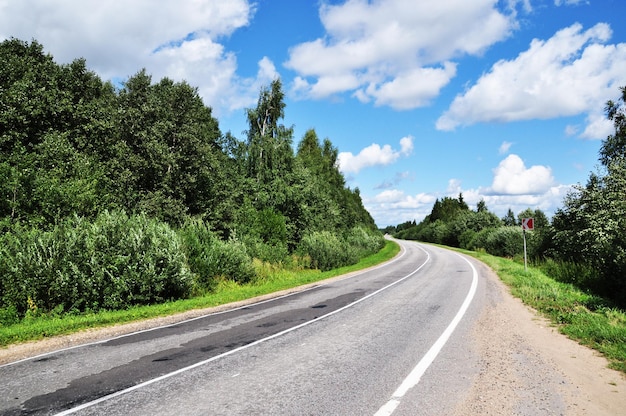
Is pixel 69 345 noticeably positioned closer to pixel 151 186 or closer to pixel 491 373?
pixel 491 373

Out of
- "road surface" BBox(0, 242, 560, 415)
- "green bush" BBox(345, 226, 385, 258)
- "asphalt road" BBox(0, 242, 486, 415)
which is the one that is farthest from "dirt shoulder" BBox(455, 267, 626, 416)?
"green bush" BBox(345, 226, 385, 258)

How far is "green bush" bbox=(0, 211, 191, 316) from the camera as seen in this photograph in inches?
459

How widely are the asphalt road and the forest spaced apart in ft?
13.7

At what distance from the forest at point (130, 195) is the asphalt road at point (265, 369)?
4.17 meters

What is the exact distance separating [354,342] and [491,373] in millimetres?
2796

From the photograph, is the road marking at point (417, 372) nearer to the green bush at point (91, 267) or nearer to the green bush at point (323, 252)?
the green bush at point (91, 267)

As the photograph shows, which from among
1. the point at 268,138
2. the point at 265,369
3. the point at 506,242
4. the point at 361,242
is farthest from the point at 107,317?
the point at 506,242

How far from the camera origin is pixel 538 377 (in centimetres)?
598

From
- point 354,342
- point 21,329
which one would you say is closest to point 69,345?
point 21,329

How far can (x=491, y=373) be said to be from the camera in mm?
6137

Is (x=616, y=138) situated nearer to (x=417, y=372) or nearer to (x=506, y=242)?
(x=506, y=242)

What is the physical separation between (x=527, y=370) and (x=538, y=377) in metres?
0.32

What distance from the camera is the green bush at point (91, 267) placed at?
11656 mm

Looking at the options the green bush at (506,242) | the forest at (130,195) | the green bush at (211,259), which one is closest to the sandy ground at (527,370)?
the forest at (130,195)
